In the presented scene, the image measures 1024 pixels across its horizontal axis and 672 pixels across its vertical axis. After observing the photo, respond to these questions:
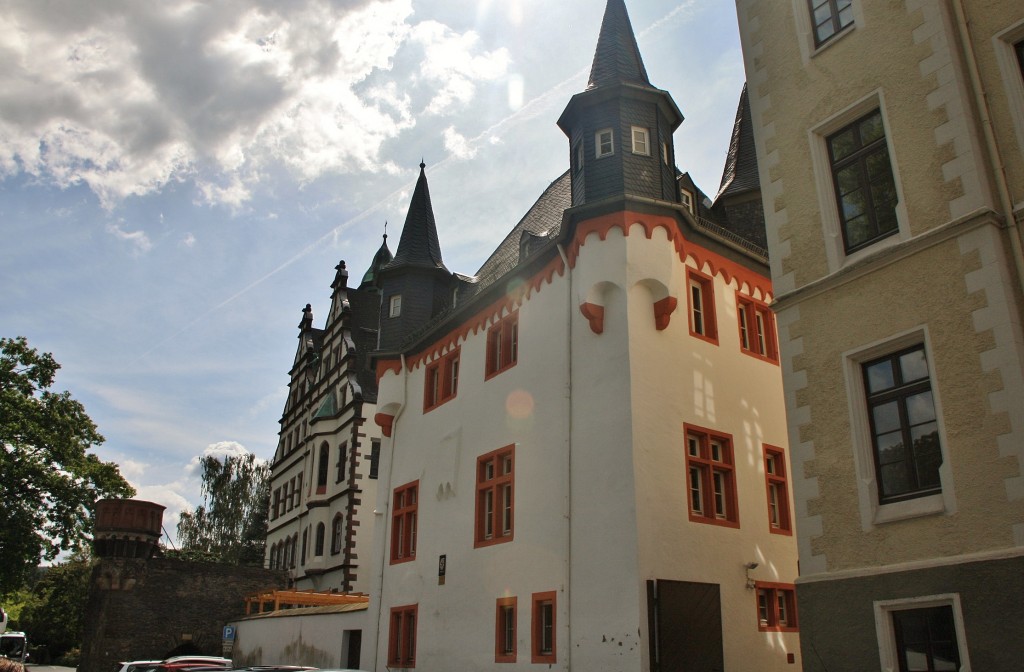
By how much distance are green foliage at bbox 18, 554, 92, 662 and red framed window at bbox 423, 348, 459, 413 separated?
49.7 metres

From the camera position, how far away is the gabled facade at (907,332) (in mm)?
8281

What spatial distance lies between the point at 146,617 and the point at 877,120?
118 ft

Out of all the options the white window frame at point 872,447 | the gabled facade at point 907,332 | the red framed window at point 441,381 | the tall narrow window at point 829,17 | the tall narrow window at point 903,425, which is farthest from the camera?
the red framed window at point 441,381

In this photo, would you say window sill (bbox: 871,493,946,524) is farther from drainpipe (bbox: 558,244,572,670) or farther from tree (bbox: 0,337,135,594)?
tree (bbox: 0,337,135,594)

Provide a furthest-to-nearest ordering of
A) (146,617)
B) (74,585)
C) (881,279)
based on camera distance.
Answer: (74,585)
(146,617)
(881,279)

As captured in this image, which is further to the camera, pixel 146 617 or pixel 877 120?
pixel 146 617

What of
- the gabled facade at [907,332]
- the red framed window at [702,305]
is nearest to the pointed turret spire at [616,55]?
the red framed window at [702,305]

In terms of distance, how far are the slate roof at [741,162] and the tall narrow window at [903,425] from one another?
12243 mm

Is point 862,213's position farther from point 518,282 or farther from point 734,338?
point 518,282

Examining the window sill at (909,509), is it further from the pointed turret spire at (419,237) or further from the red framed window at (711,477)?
the pointed turret spire at (419,237)

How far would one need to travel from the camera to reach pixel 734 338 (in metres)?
18.4

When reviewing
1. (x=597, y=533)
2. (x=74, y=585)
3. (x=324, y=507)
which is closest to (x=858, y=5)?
(x=597, y=533)

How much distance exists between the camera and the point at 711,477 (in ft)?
54.2

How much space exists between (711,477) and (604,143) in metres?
7.61
